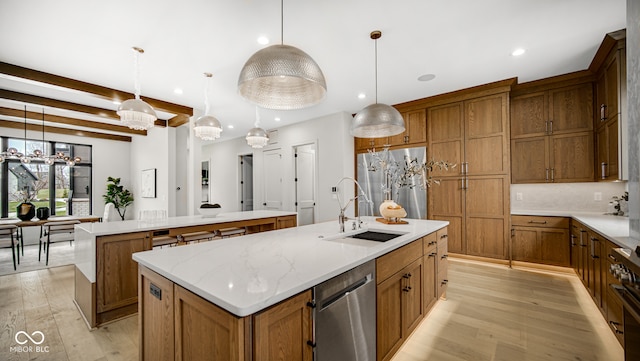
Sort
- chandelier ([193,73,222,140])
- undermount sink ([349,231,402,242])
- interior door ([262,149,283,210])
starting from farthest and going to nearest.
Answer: interior door ([262,149,283,210]) → chandelier ([193,73,222,140]) → undermount sink ([349,231,402,242])

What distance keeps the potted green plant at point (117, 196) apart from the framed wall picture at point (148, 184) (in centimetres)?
81

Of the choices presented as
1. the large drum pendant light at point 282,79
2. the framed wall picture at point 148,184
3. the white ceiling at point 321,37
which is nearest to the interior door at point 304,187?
the white ceiling at point 321,37

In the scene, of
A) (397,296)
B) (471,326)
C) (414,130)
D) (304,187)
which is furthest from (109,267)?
(414,130)

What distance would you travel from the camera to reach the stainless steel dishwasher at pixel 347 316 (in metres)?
1.15

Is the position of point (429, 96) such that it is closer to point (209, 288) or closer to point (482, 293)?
point (482, 293)

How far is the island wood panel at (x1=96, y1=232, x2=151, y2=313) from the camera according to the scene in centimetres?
236

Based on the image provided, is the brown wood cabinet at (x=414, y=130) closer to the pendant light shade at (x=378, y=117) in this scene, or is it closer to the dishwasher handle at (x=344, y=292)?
the pendant light shade at (x=378, y=117)

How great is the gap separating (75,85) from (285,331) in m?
4.72

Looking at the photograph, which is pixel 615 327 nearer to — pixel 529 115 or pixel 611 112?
pixel 611 112

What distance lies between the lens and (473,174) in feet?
13.6

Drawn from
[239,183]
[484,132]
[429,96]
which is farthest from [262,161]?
[484,132]

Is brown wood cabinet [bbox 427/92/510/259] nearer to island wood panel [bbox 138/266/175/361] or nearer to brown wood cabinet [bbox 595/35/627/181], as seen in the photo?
brown wood cabinet [bbox 595/35/627/181]

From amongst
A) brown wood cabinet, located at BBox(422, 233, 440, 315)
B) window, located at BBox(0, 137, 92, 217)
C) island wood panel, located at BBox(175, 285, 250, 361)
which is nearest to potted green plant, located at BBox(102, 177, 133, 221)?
window, located at BBox(0, 137, 92, 217)

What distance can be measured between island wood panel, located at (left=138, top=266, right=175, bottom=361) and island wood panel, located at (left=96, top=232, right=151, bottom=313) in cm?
124
